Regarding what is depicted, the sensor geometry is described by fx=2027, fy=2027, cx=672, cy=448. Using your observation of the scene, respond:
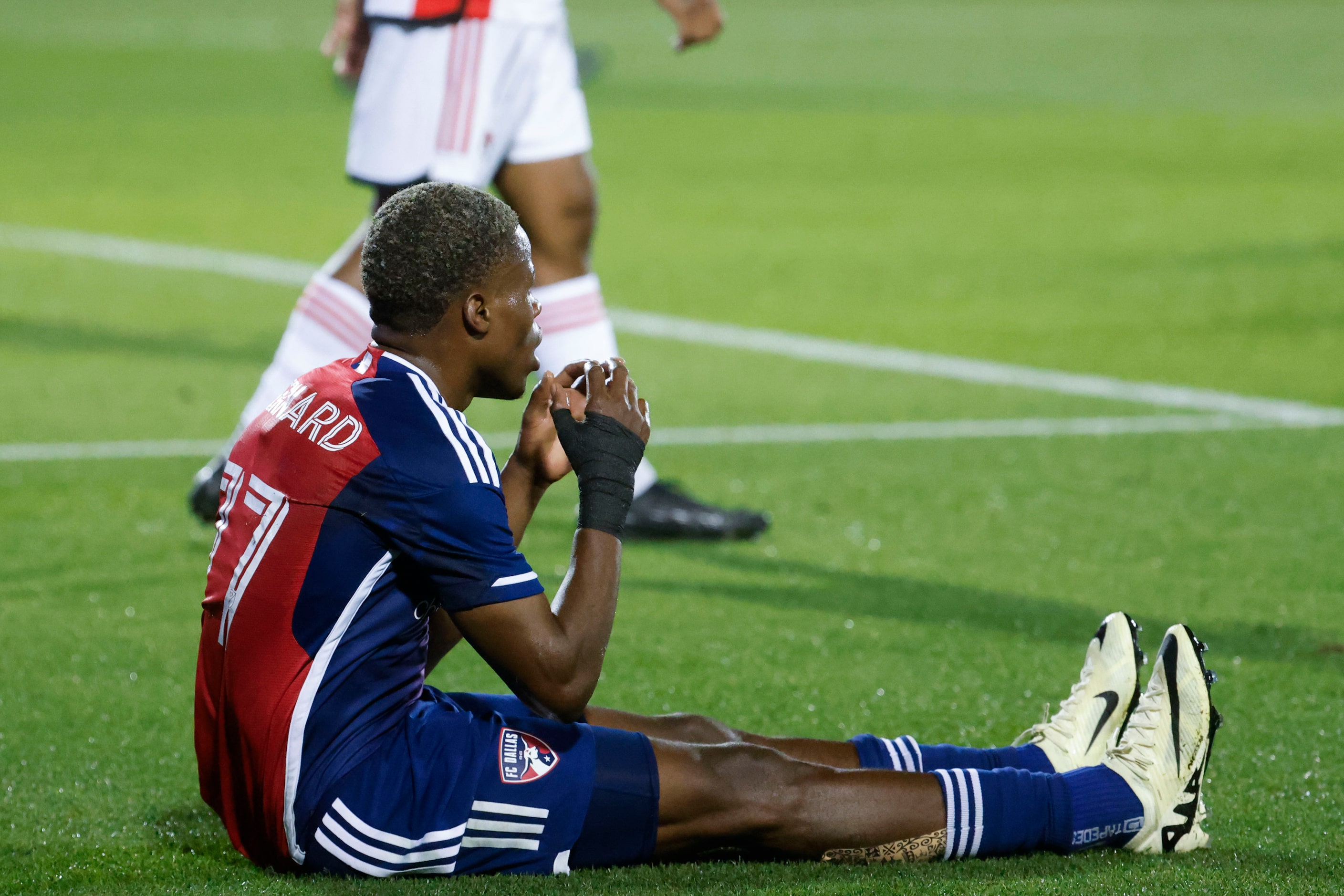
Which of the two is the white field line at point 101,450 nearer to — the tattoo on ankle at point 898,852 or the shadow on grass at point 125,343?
the shadow on grass at point 125,343

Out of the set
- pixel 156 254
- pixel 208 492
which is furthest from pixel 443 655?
pixel 156 254

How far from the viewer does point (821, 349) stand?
9.05 metres

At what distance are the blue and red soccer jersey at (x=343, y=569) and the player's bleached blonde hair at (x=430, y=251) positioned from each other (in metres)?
0.10

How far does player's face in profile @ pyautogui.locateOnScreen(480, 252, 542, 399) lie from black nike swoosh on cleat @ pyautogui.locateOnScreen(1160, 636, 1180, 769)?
126 centimetres

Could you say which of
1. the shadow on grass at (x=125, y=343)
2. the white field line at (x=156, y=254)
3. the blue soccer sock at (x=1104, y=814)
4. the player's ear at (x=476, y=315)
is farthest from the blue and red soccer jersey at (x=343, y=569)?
the white field line at (x=156, y=254)

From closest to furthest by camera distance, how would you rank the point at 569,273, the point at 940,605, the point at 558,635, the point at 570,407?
the point at 558,635
the point at 570,407
the point at 940,605
the point at 569,273

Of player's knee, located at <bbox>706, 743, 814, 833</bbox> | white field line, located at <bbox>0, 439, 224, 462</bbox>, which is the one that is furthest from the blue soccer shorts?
white field line, located at <bbox>0, 439, 224, 462</bbox>

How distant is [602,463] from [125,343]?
247 inches

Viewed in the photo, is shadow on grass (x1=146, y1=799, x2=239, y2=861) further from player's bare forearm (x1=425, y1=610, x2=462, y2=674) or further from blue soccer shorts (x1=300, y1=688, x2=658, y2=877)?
player's bare forearm (x1=425, y1=610, x2=462, y2=674)

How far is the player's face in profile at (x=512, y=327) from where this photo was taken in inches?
130

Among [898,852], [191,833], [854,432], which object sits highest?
[898,852]

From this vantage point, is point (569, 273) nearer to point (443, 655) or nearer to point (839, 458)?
point (839, 458)

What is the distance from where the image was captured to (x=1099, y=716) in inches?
150

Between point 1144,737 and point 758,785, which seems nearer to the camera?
point 758,785
